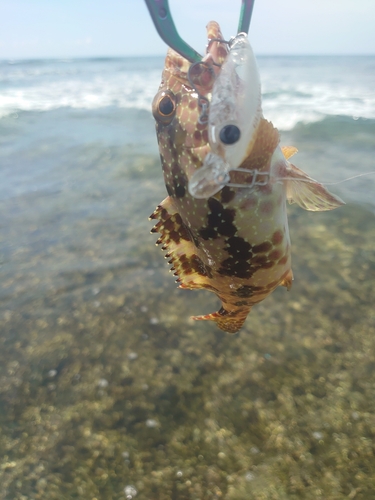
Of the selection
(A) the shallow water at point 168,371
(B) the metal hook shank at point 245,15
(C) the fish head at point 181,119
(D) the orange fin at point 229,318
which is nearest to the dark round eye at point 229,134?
(C) the fish head at point 181,119

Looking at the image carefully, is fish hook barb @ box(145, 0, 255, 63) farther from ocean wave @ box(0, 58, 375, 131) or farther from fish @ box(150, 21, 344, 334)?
ocean wave @ box(0, 58, 375, 131)

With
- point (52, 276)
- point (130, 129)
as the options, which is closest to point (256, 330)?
point (52, 276)

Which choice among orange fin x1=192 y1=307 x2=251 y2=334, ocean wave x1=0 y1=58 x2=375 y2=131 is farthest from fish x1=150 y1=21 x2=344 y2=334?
ocean wave x1=0 y1=58 x2=375 y2=131

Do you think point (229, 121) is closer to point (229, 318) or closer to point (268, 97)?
point (229, 318)

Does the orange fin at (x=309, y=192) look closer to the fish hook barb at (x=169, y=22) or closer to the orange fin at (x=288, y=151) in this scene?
the orange fin at (x=288, y=151)

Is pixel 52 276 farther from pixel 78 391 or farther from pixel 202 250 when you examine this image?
pixel 202 250

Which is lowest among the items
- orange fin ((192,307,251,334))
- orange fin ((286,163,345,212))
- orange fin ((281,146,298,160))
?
orange fin ((192,307,251,334))

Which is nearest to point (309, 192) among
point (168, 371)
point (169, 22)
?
point (169, 22)
